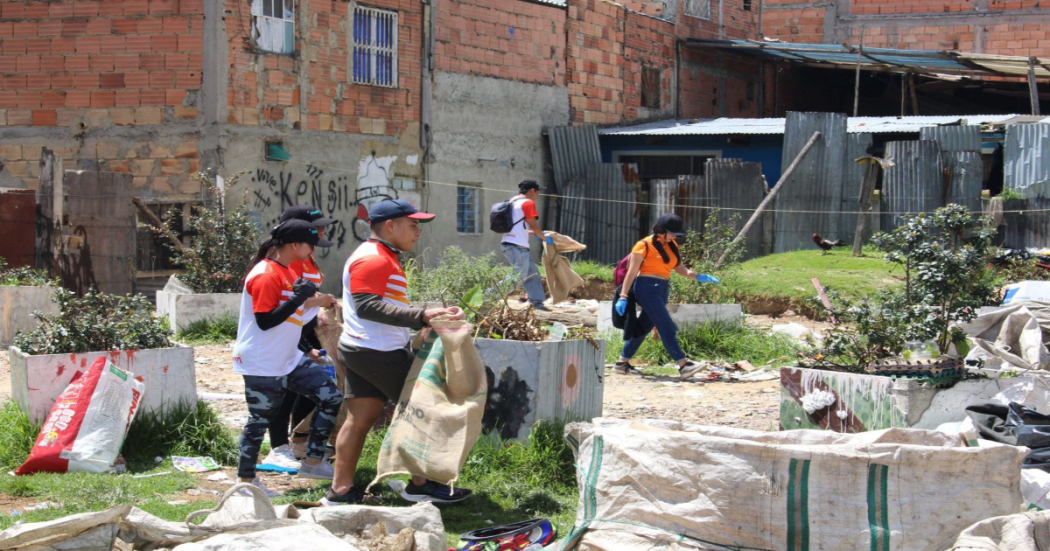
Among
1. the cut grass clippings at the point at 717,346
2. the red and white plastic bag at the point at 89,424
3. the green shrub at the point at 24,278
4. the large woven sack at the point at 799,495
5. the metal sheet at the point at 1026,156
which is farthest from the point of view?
the metal sheet at the point at 1026,156

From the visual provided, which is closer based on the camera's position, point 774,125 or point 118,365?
point 118,365

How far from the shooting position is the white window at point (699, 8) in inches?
968

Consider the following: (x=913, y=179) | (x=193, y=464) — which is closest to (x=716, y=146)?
(x=913, y=179)

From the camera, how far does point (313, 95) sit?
1658 cm

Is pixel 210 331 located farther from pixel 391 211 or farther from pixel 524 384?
pixel 391 211

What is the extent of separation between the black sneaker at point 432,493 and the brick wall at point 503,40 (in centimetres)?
1394

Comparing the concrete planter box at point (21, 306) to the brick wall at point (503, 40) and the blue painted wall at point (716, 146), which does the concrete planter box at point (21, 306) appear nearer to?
the brick wall at point (503, 40)

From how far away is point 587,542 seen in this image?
422 centimetres

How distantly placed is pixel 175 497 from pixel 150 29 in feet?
38.3

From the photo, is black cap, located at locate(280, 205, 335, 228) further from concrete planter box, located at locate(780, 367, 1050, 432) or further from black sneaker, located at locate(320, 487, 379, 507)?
concrete planter box, located at locate(780, 367, 1050, 432)

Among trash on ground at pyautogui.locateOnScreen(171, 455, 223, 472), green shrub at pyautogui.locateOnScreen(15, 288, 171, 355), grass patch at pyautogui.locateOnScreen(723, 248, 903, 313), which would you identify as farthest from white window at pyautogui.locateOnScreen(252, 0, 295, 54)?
trash on ground at pyautogui.locateOnScreen(171, 455, 223, 472)

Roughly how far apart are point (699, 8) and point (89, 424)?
21248mm

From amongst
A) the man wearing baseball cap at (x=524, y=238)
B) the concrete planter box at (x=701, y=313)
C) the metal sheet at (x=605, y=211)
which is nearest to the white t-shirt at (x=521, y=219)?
the man wearing baseball cap at (x=524, y=238)

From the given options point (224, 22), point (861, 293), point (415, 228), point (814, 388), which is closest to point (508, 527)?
point (415, 228)
